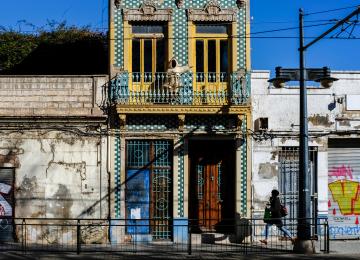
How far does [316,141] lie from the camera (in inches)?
813

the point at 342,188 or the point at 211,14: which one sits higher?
the point at 211,14

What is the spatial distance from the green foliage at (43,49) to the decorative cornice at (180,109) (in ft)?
30.4

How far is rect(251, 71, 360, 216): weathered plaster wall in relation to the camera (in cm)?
2048

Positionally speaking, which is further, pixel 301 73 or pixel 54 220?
pixel 54 220

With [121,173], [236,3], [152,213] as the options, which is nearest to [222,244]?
[152,213]

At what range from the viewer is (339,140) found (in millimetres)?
20859

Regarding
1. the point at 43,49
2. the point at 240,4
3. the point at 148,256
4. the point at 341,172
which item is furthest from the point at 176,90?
the point at 43,49

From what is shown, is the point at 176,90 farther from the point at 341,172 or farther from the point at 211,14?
the point at 341,172

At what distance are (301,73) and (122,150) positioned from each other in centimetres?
644

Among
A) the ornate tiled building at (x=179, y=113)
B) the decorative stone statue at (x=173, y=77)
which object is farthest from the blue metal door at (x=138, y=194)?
the decorative stone statue at (x=173, y=77)

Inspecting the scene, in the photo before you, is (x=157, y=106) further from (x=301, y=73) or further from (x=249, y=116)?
(x=301, y=73)

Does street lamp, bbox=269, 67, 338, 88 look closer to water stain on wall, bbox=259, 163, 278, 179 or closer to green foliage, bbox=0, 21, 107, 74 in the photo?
water stain on wall, bbox=259, 163, 278, 179

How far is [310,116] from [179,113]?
442 centimetres

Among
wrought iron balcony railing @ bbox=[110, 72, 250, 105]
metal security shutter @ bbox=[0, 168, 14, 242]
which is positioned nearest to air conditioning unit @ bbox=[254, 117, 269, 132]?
wrought iron balcony railing @ bbox=[110, 72, 250, 105]
